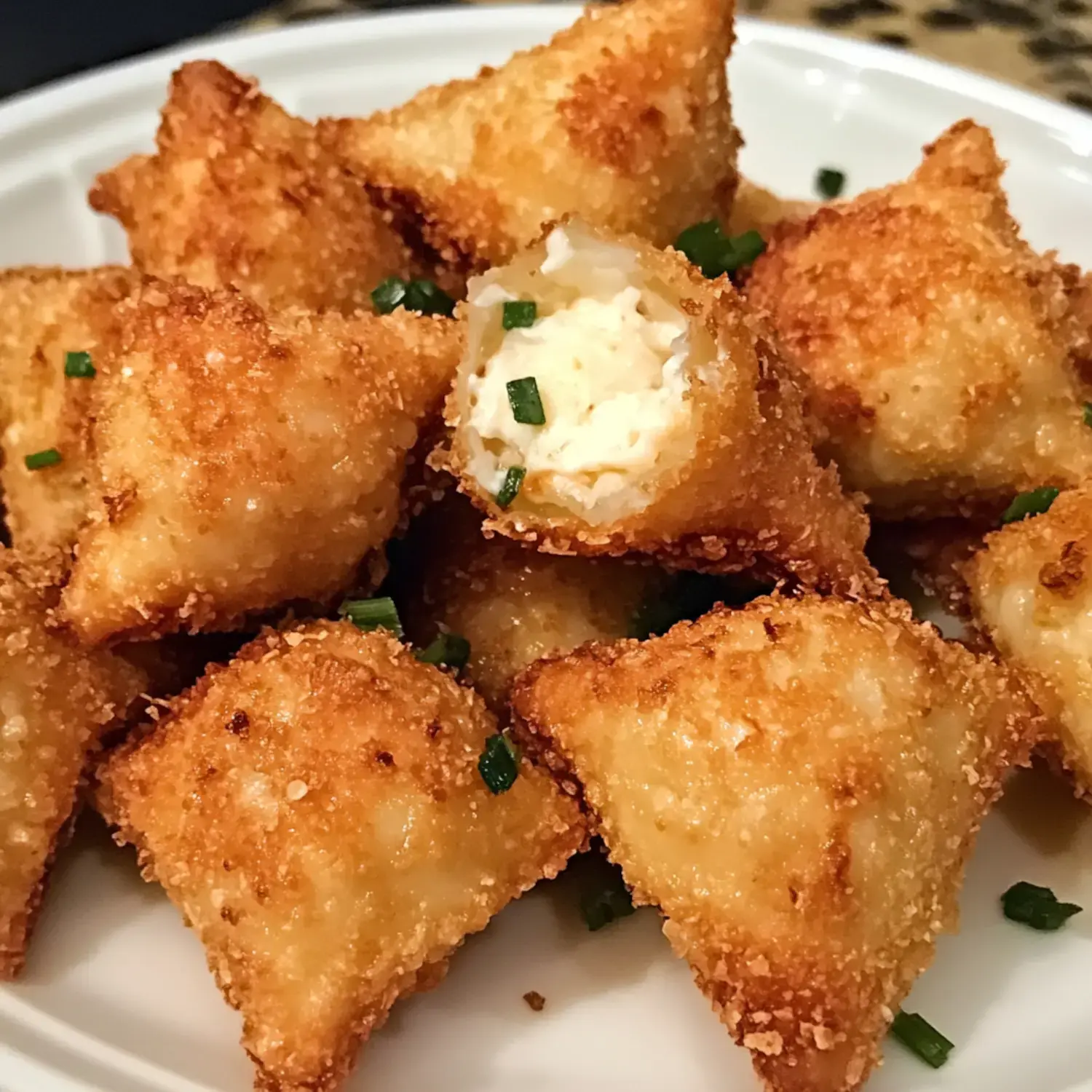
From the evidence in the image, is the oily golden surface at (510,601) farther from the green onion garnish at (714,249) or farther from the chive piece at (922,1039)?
the chive piece at (922,1039)

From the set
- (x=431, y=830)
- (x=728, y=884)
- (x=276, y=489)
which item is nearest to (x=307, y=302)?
(x=276, y=489)

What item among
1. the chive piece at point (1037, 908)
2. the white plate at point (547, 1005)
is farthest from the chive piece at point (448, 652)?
the chive piece at point (1037, 908)

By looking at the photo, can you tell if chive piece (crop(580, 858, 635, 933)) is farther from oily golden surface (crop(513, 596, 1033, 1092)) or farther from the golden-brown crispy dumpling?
the golden-brown crispy dumpling

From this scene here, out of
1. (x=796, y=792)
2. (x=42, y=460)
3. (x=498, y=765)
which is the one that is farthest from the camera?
(x=42, y=460)

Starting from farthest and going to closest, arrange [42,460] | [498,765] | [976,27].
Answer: [976,27] < [42,460] < [498,765]

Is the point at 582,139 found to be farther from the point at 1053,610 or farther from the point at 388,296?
the point at 1053,610

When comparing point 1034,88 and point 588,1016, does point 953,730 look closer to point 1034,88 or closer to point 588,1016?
point 588,1016

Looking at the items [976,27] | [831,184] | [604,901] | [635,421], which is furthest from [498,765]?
[976,27]
